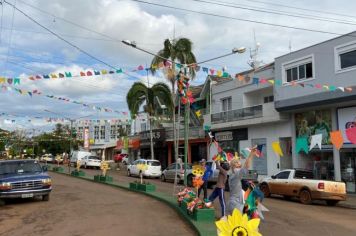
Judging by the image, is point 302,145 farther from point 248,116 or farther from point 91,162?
point 91,162

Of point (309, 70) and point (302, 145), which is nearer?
point (309, 70)

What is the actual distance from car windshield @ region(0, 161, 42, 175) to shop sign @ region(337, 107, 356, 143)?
15.4m

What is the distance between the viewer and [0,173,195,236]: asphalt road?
11.0m

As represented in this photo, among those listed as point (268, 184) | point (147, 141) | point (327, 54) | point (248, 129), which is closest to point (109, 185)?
point (268, 184)

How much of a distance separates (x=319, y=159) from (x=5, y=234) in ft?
65.5

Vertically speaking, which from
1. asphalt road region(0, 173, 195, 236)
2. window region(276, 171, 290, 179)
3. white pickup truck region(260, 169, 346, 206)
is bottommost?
asphalt road region(0, 173, 195, 236)

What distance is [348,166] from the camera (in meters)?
24.2

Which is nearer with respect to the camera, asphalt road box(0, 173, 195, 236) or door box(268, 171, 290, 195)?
asphalt road box(0, 173, 195, 236)

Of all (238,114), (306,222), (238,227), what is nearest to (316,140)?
(238,114)

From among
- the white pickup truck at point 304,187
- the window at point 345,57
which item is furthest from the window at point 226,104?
the white pickup truck at point 304,187

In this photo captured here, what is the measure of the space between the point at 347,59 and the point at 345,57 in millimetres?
194

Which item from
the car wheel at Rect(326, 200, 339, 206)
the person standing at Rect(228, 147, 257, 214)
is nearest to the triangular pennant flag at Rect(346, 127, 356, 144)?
the car wheel at Rect(326, 200, 339, 206)

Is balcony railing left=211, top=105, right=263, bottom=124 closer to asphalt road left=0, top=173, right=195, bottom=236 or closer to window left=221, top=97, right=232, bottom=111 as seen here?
Answer: window left=221, top=97, right=232, bottom=111

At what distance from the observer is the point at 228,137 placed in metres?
35.4
